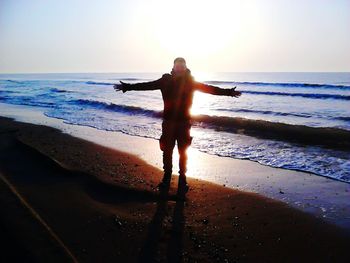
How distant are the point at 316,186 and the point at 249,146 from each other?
4.56 metres

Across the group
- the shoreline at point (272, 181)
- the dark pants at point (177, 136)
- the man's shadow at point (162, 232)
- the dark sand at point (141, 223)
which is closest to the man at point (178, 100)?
the dark pants at point (177, 136)

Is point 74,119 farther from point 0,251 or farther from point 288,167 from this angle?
point 0,251

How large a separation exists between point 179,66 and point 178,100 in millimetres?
555

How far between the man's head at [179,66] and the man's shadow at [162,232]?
2.00 meters

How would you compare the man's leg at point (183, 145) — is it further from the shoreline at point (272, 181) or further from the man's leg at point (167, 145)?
the shoreline at point (272, 181)

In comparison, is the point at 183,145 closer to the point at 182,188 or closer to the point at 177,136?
the point at 177,136

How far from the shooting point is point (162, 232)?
4906 mm

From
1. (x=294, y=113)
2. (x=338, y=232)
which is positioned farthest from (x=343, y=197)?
(x=294, y=113)

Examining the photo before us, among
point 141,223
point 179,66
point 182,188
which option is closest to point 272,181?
point 182,188

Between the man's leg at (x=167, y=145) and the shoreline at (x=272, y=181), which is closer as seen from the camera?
the shoreline at (x=272, y=181)

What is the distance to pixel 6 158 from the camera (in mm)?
8578

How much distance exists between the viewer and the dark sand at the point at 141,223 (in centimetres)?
426

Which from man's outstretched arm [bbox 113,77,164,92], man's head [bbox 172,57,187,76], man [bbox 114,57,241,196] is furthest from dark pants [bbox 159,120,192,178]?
Answer: man's head [bbox 172,57,187,76]

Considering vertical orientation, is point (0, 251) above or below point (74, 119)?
above
